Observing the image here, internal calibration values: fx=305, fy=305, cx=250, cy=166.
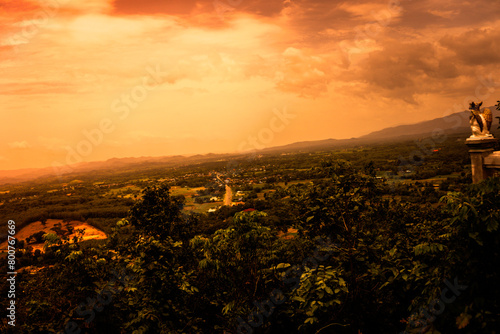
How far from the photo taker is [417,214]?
12711 mm

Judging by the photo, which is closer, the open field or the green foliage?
the green foliage

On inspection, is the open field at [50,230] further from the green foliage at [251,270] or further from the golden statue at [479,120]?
the golden statue at [479,120]

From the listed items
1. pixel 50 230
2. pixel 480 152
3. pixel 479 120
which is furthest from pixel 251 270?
pixel 50 230

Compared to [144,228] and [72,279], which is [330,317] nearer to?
[144,228]

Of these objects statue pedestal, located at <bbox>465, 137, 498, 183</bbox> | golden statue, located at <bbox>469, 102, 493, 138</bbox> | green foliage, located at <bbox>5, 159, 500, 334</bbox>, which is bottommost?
green foliage, located at <bbox>5, 159, 500, 334</bbox>

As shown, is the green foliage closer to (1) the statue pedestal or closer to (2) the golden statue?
(1) the statue pedestal

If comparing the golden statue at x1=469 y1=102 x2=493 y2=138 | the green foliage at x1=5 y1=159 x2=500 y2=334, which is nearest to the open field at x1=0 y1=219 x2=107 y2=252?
the green foliage at x1=5 y1=159 x2=500 y2=334

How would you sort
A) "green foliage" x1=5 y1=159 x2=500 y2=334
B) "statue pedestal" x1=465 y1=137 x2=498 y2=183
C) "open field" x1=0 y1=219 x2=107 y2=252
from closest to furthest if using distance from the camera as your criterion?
"green foliage" x1=5 y1=159 x2=500 y2=334 < "statue pedestal" x1=465 y1=137 x2=498 y2=183 < "open field" x1=0 y1=219 x2=107 y2=252

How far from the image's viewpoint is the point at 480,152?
313 inches

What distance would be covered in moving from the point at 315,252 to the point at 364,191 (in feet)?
7.43

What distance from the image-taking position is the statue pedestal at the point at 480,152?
25.7ft

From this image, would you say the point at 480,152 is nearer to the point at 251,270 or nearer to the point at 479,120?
the point at 479,120

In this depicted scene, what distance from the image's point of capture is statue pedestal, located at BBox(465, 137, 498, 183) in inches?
309

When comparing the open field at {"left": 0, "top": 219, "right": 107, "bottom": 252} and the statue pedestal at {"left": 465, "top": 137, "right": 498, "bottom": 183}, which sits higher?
the statue pedestal at {"left": 465, "top": 137, "right": 498, "bottom": 183}
